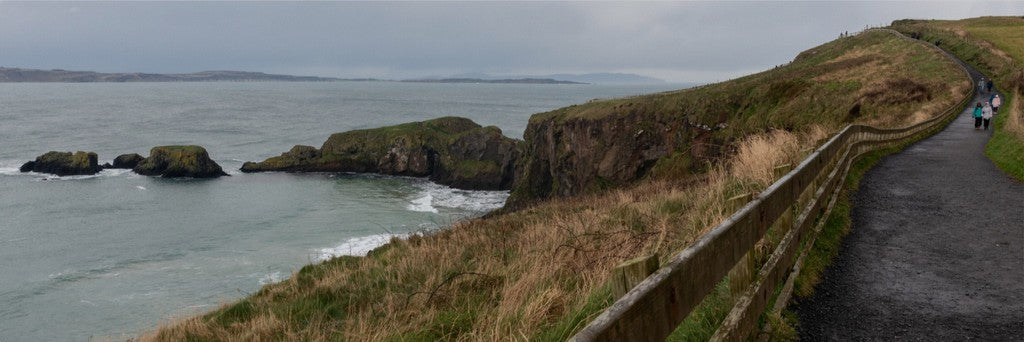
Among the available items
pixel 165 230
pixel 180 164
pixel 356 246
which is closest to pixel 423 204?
pixel 356 246

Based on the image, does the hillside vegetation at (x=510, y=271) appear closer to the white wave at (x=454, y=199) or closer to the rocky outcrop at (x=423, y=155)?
the white wave at (x=454, y=199)

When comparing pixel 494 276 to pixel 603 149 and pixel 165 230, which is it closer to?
pixel 603 149

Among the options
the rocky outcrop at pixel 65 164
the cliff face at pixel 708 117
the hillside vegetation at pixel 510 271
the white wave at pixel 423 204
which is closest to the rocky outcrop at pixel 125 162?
the rocky outcrop at pixel 65 164

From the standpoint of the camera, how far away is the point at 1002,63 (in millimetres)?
47688

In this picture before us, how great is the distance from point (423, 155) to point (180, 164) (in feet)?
88.6

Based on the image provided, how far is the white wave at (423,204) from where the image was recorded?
Answer: 5196 cm

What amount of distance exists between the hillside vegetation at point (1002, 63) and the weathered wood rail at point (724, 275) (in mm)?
11039

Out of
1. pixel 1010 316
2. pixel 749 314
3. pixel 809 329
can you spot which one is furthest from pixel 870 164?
pixel 749 314

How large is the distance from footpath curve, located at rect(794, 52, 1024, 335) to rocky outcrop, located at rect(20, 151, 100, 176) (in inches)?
3132

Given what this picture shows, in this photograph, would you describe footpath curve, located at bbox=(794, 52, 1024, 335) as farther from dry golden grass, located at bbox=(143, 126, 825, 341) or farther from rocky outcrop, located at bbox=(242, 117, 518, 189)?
rocky outcrop, located at bbox=(242, 117, 518, 189)

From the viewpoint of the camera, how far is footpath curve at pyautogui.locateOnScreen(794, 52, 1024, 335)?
504 cm

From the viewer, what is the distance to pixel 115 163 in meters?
75.9

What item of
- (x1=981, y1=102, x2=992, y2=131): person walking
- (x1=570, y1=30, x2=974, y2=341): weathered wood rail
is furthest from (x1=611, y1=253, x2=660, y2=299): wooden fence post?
(x1=981, y1=102, x2=992, y2=131): person walking

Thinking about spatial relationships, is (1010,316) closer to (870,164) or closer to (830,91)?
(870,164)
